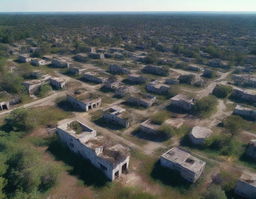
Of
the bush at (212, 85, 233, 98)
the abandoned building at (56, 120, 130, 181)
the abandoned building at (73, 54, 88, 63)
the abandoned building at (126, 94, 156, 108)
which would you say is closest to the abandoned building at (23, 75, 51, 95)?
the abandoned building at (126, 94, 156, 108)

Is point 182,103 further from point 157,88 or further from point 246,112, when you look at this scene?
point 246,112

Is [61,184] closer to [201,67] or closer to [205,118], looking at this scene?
[205,118]

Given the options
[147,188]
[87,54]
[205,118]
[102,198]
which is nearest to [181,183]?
[147,188]

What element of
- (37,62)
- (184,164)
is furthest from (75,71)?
(184,164)

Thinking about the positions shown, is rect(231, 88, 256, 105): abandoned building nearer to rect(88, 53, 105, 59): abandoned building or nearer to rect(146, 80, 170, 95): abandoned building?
rect(146, 80, 170, 95): abandoned building

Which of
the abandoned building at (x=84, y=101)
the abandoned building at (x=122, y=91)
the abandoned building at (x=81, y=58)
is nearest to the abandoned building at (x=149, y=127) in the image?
the abandoned building at (x=84, y=101)

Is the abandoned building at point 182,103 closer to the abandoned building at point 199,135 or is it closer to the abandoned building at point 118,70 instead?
the abandoned building at point 199,135
